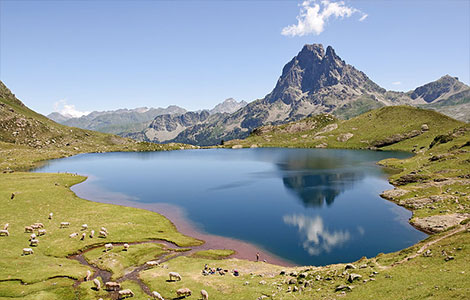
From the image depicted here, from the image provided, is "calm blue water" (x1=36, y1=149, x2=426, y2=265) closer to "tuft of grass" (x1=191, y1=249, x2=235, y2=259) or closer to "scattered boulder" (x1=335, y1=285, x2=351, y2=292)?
"tuft of grass" (x1=191, y1=249, x2=235, y2=259)

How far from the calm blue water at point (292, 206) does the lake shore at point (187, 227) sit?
6.76ft

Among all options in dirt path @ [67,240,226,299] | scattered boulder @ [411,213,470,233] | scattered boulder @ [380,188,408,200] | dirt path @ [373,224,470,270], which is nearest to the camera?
dirt path @ [373,224,470,270]

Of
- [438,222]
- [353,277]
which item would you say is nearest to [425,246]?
[353,277]

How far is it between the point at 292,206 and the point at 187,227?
119 ft

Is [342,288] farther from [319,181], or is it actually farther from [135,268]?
[319,181]

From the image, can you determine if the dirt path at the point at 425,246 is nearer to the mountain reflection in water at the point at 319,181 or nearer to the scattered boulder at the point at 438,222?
the scattered boulder at the point at 438,222

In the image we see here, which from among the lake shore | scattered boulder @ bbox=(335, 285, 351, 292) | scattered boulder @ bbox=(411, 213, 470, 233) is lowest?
the lake shore

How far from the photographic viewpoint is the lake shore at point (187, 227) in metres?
53.8

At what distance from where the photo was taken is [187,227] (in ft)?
231

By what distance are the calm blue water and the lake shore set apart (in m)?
2.06

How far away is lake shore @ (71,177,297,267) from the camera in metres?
53.8

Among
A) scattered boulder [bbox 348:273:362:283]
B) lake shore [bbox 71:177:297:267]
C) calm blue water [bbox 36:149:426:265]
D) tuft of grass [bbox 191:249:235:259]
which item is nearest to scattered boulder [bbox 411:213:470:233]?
calm blue water [bbox 36:149:426:265]

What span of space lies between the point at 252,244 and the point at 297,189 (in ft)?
179

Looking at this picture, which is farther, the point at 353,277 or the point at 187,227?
the point at 187,227
